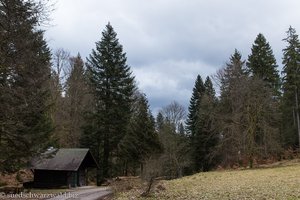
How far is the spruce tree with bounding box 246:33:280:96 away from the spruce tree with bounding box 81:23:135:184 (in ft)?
59.6

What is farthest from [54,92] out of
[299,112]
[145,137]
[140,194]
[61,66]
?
[299,112]

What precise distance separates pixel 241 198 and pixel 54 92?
32.2m

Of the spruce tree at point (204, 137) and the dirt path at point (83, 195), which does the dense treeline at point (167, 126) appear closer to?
the spruce tree at point (204, 137)

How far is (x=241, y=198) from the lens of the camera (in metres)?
16.5

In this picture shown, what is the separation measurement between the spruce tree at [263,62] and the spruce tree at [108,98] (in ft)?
59.6

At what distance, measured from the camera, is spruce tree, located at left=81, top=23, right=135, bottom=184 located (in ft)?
146

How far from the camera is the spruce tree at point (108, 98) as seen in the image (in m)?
44.5

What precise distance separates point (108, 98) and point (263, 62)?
23.0 meters

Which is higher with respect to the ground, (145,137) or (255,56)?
(255,56)

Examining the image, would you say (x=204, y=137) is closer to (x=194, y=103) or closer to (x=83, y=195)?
(x=194, y=103)

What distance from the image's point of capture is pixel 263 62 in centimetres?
5366

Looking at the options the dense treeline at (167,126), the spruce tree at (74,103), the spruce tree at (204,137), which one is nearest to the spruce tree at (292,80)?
the dense treeline at (167,126)

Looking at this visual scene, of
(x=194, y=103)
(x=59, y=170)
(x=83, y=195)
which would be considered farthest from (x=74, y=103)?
(x=83, y=195)

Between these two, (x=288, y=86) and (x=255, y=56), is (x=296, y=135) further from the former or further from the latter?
(x=255, y=56)
